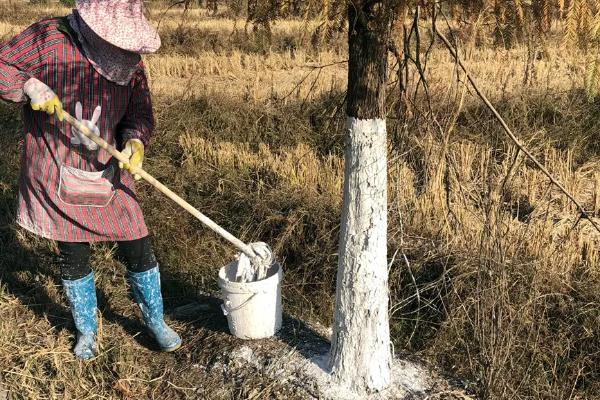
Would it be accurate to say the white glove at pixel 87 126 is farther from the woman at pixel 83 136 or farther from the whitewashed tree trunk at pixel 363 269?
the whitewashed tree trunk at pixel 363 269

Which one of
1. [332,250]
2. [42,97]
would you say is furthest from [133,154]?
[332,250]

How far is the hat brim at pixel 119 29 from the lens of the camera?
2.15 m

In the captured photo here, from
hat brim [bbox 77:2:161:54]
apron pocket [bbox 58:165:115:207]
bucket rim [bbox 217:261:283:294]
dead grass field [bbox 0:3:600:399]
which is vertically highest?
hat brim [bbox 77:2:161:54]

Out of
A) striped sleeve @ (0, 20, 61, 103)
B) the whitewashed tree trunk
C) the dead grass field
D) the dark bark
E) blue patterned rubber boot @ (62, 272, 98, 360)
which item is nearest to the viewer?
the dark bark

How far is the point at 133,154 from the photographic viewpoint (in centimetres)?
239

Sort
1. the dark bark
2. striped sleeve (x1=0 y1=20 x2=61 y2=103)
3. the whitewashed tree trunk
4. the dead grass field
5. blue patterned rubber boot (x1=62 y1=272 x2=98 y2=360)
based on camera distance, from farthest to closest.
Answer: blue patterned rubber boot (x1=62 y1=272 x2=98 y2=360), the dead grass field, striped sleeve (x1=0 y1=20 x2=61 y2=103), the whitewashed tree trunk, the dark bark

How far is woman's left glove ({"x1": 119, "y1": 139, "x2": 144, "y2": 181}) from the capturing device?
2.36 meters

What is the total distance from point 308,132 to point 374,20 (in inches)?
146

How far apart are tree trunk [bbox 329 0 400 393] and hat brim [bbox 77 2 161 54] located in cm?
79

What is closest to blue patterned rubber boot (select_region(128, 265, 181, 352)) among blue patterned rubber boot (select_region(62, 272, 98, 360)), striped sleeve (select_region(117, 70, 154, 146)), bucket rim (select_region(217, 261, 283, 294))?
blue patterned rubber boot (select_region(62, 272, 98, 360))

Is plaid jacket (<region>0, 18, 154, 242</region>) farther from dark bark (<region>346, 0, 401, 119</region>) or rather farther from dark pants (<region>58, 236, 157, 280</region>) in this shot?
dark bark (<region>346, 0, 401, 119</region>)

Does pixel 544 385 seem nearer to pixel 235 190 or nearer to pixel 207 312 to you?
pixel 207 312

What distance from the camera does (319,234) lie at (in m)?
3.59

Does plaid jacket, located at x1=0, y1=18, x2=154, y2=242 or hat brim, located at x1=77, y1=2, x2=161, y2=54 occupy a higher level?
hat brim, located at x1=77, y1=2, x2=161, y2=54
